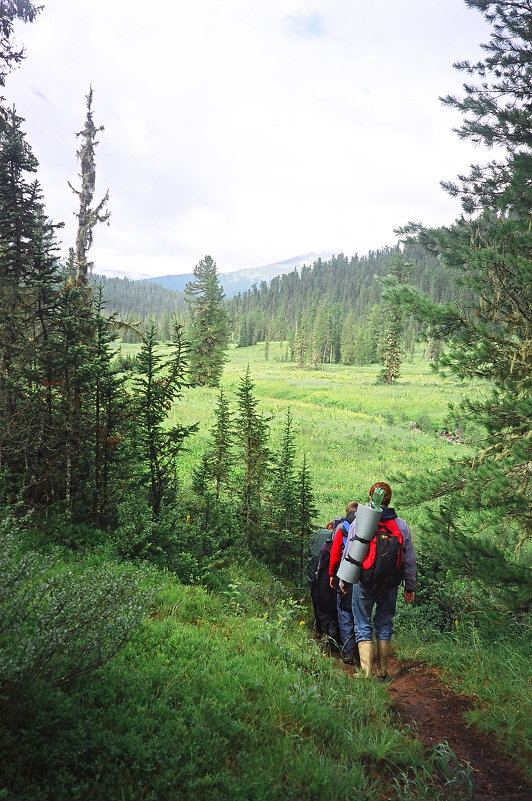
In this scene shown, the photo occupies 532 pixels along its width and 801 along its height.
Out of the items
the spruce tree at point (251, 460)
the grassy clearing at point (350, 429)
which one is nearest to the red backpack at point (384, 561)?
the grassy clearing at point (350, 429)

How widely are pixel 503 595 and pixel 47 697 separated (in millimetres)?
4823

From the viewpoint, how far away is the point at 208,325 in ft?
137

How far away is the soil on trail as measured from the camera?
3164mm

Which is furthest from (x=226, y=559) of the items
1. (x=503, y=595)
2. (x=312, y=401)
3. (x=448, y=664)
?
(x=312, y=401)

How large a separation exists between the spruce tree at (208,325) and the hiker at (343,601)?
34.6 meters

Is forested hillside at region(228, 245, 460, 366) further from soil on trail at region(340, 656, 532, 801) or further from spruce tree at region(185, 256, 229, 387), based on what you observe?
spruce tree at region(185, 256, 229, 387)

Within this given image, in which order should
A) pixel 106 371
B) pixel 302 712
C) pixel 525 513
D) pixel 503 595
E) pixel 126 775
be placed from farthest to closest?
1. pixel 106 371
2. pixel 525 513
3. pixel 503 595
4. pixel 302 712
5. pixel 126 775

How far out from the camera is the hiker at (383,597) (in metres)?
4.73

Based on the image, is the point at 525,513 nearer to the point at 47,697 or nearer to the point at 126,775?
the point at 126,775

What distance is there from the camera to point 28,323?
23.6ft

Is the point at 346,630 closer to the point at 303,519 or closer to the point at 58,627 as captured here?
the point at 303,519

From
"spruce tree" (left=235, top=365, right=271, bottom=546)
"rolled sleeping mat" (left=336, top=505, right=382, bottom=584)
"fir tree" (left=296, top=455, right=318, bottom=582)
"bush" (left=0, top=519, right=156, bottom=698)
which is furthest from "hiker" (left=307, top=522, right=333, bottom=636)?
"bush" (left=0, top=519, right=156, bottom=698)

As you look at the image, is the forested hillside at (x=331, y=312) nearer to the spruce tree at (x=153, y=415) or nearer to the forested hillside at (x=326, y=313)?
the forested hillside at (x=326, y=313)

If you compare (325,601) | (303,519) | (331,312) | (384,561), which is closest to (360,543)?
(384,561)
